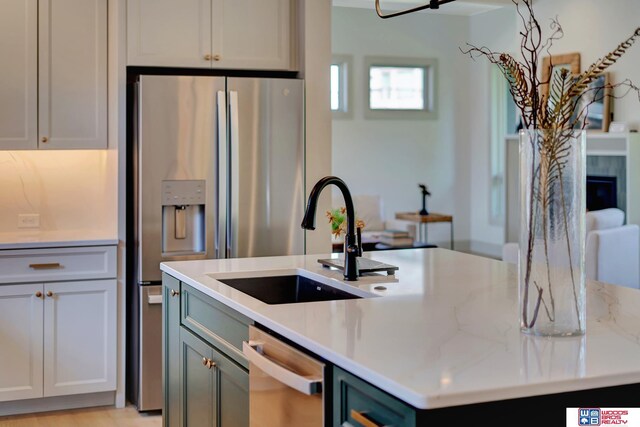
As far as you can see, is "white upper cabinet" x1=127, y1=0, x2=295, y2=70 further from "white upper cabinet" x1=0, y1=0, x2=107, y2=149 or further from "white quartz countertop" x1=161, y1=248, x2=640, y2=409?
"white quartz countertop" x1=161, y1=248, x2=640, y2=409

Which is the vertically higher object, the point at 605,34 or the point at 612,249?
the point at 605,34

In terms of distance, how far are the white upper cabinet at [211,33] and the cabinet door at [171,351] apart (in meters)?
1.56

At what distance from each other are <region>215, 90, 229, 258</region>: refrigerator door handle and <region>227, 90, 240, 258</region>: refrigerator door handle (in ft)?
0.07

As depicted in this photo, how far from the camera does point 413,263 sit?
10.7ft

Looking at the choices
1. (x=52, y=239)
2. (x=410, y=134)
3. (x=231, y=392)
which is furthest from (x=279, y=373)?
(x=410, y=134)

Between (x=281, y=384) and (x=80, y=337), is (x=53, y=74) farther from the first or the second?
(x=281, y=384)

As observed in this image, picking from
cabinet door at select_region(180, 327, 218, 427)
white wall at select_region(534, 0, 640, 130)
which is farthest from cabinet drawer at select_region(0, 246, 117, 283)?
white wall at select_region(534, 0, 640, 130)

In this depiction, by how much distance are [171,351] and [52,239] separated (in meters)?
1.40

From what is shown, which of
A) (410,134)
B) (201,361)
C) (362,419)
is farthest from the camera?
(410,134)

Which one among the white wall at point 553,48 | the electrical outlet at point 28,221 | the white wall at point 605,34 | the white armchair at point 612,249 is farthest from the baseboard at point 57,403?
the white wall at point 553,48

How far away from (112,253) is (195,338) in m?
1.59

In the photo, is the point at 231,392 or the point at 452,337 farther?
the point at 231,392

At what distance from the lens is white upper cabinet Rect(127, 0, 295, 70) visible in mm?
4445

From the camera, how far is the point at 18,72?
4363mm
